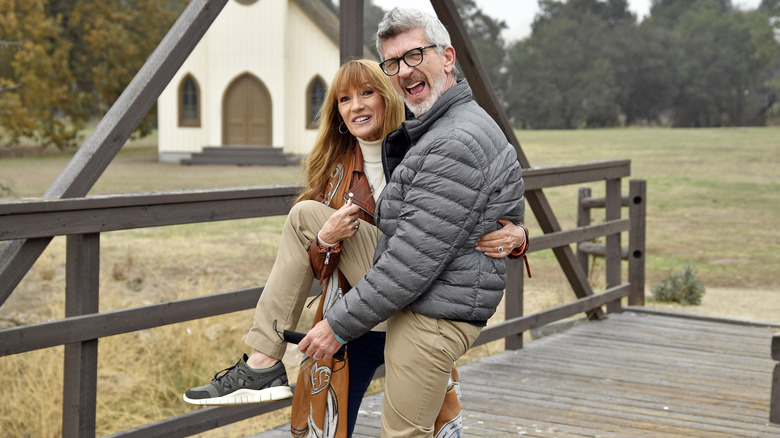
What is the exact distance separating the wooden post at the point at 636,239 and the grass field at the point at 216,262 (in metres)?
1.09

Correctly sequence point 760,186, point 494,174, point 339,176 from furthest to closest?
point 760,186, point 339,176, point 494,174

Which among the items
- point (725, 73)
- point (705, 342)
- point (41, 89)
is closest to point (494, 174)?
point (705, 342)

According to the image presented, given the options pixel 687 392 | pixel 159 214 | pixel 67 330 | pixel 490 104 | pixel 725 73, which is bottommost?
pixel 687 392

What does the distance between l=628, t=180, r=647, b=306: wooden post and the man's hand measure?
457cm

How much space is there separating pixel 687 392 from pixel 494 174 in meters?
2.82

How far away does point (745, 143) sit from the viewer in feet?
113

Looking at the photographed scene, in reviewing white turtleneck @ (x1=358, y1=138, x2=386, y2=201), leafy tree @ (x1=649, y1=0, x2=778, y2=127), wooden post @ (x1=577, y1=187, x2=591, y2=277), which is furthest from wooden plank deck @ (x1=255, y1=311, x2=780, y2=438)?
leafy tree @ (x1=649, y1=0, x2=778, y2=127)

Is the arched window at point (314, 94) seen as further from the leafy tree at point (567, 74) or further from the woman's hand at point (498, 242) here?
the leafy tree at point (567, 74)

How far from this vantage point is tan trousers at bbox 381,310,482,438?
2309mm

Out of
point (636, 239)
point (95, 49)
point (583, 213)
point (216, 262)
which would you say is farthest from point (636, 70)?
point (636, 239)

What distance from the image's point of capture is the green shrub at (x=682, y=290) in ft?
29.9

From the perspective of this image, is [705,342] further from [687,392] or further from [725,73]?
[725,73]

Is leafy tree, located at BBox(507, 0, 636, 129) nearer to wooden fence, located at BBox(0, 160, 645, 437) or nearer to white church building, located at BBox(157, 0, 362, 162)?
white church building, located at BBox(157, 0, 362, 162)

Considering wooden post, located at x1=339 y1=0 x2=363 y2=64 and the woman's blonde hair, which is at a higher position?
wooden post, located at x1=339 y1=0 x2=363 y2=64
